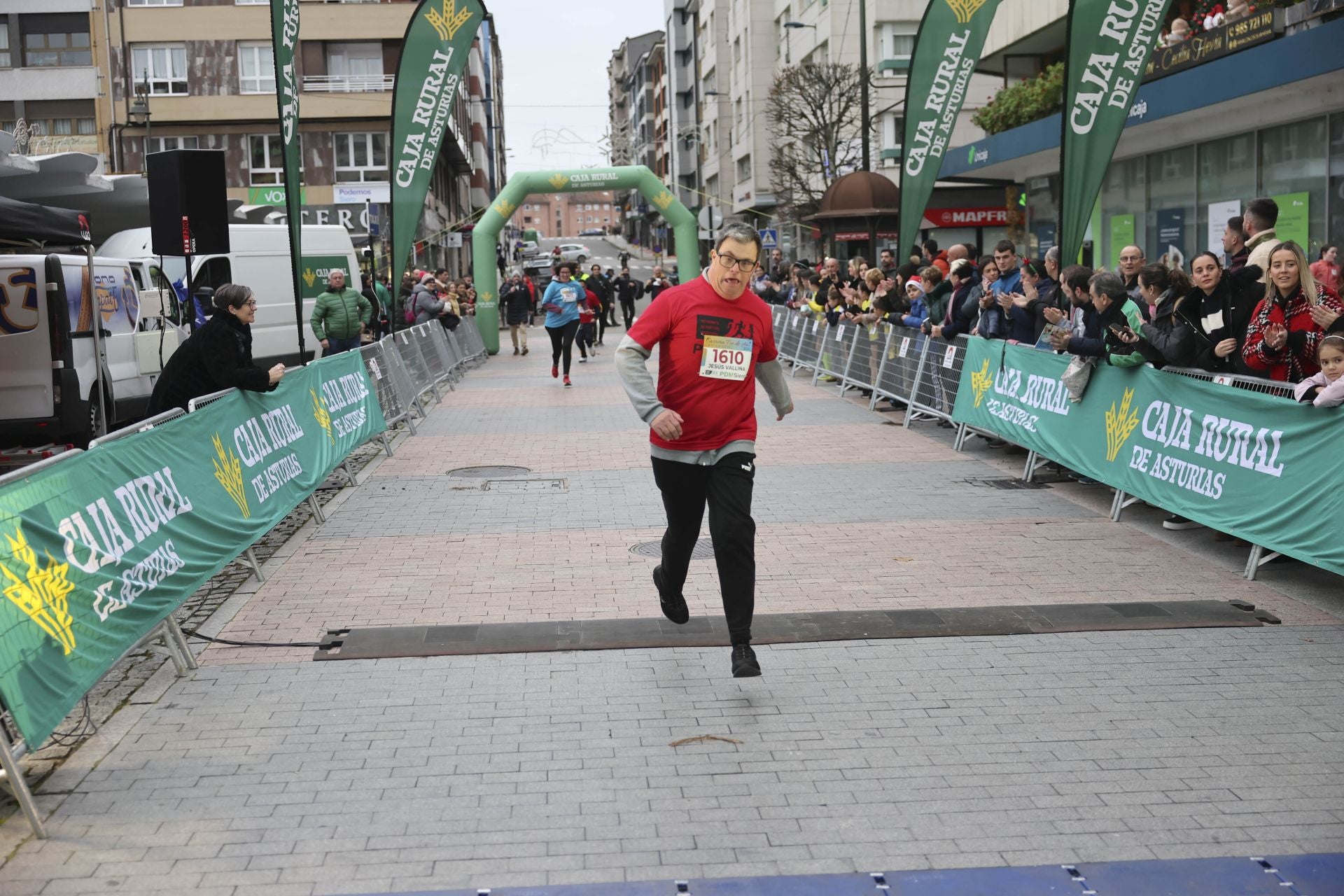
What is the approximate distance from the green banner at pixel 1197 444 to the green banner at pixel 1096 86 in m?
1.39

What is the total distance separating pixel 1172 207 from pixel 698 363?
18115 mm

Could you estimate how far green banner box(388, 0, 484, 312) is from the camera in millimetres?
17984

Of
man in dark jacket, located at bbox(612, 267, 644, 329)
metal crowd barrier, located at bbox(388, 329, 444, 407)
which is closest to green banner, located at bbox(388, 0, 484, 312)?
metal crowd barrier, located at bbox(388, 329, 444, 407)

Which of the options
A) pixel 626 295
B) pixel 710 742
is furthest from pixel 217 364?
pixel 626 295

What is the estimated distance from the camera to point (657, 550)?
866 centimetres

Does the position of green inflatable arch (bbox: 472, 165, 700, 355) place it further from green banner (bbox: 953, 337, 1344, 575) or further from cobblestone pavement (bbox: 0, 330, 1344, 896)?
cobblestone pavement (bbox: 0, 330, 1344, 896)

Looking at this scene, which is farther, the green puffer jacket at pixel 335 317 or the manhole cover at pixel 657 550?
the green puffer jacket at pixel 335 317

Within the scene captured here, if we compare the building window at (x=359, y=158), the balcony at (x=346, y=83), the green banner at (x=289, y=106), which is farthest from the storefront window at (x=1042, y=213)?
the balcony at (x=346, y=83)

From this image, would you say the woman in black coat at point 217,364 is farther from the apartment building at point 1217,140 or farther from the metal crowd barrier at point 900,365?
the apartment building at point 1217,140

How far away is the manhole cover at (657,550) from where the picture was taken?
8.50 metres

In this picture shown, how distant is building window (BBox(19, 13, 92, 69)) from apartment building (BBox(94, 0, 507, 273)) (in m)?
0.73

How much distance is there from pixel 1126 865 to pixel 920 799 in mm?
723

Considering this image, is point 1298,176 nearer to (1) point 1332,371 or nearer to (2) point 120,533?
(1) point 1332,371

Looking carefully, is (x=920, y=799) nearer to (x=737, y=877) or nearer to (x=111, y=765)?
(x=737, y=877)
